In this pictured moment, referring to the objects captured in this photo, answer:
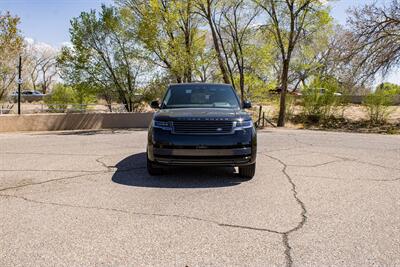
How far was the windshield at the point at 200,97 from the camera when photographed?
6840 mm

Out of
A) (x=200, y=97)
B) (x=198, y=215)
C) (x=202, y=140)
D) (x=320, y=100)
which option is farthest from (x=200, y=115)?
(x=320, y=100)

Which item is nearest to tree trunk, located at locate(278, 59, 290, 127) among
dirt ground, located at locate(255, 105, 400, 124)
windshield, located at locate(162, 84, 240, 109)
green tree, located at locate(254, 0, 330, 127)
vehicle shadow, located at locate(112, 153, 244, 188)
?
green tree, located at locate(254, 0, 330, 127)

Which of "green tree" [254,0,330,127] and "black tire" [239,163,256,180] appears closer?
"black tire" [239,163,256,180]

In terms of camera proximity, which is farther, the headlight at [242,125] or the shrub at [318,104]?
the shrub at [318,104]

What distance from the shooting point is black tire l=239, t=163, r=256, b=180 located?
5.92 m

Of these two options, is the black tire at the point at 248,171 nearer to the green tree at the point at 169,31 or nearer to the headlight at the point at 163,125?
the headlight at the point at 163,125

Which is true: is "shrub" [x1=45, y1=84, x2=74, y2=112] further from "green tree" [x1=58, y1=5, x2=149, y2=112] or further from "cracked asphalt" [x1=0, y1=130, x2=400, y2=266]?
"cracked asphalt" [x1=0, y1=130, x2=400, y2=266]

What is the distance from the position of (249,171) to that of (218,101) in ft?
5.63

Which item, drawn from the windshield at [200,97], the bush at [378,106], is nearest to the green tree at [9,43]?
the windshield at [200,97]

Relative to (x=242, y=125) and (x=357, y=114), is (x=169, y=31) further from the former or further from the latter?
(x=242, y=125)

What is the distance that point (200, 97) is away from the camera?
7.02m

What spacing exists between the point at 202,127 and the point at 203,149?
1.18ft

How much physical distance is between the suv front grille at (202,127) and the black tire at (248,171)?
0.79m

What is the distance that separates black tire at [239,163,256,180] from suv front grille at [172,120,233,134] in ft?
2.60
